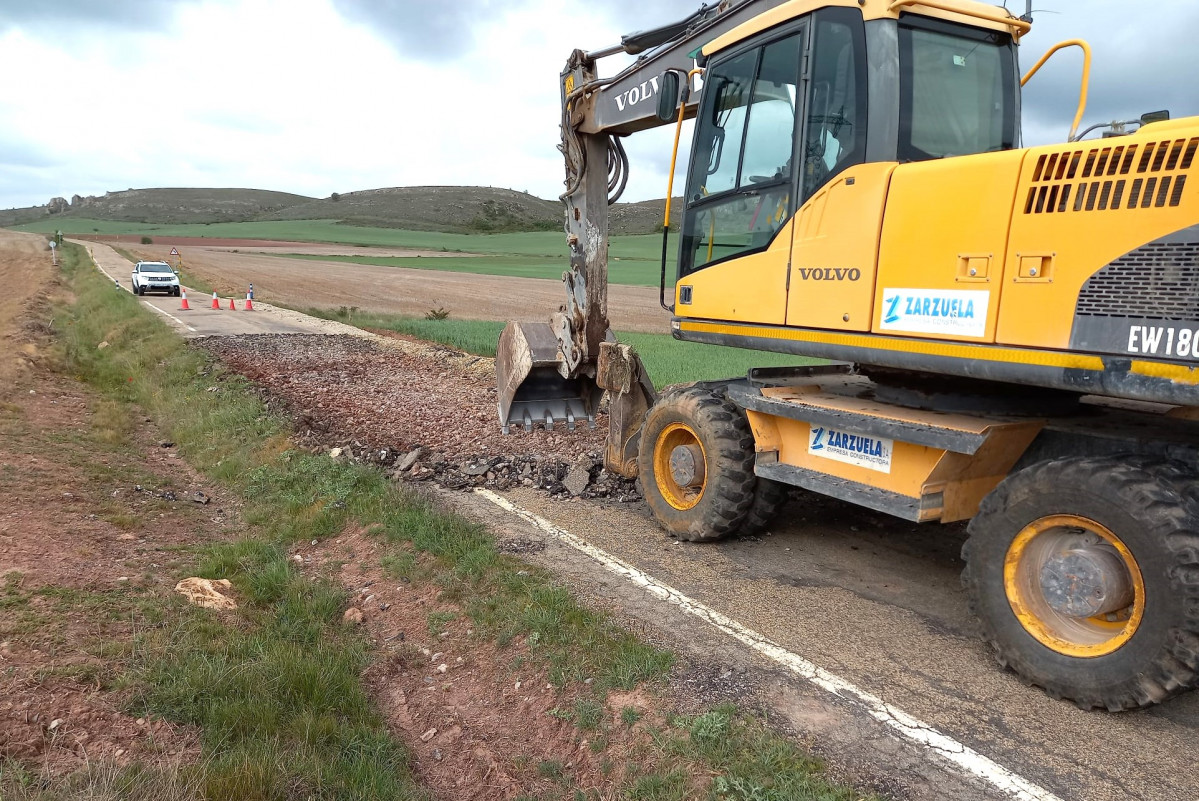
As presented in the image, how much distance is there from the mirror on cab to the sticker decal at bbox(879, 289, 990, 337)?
7.92ft

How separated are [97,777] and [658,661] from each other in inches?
96.2

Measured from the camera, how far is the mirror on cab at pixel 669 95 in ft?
19.3

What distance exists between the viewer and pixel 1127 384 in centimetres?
348

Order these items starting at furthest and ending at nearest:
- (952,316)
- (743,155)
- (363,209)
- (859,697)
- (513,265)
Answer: (363,209) → (513,265) → (743,155) → (952,316) → (859,697)

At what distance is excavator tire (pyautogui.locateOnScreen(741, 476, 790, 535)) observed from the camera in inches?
227

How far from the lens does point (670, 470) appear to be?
20.4ft

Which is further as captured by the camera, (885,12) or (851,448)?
(851,448)

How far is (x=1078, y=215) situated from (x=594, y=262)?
4763 mm

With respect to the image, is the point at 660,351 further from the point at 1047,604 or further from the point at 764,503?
the point at 1047,604

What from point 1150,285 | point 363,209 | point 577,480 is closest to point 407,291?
point 577,480

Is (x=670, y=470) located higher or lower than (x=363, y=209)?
lower

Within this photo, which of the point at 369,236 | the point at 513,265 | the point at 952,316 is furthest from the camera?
the point at 369,236

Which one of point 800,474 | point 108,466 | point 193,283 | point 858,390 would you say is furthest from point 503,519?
point 193,283

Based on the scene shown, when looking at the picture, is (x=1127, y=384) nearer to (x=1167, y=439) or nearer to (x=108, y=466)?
(x=1167, y=439)
